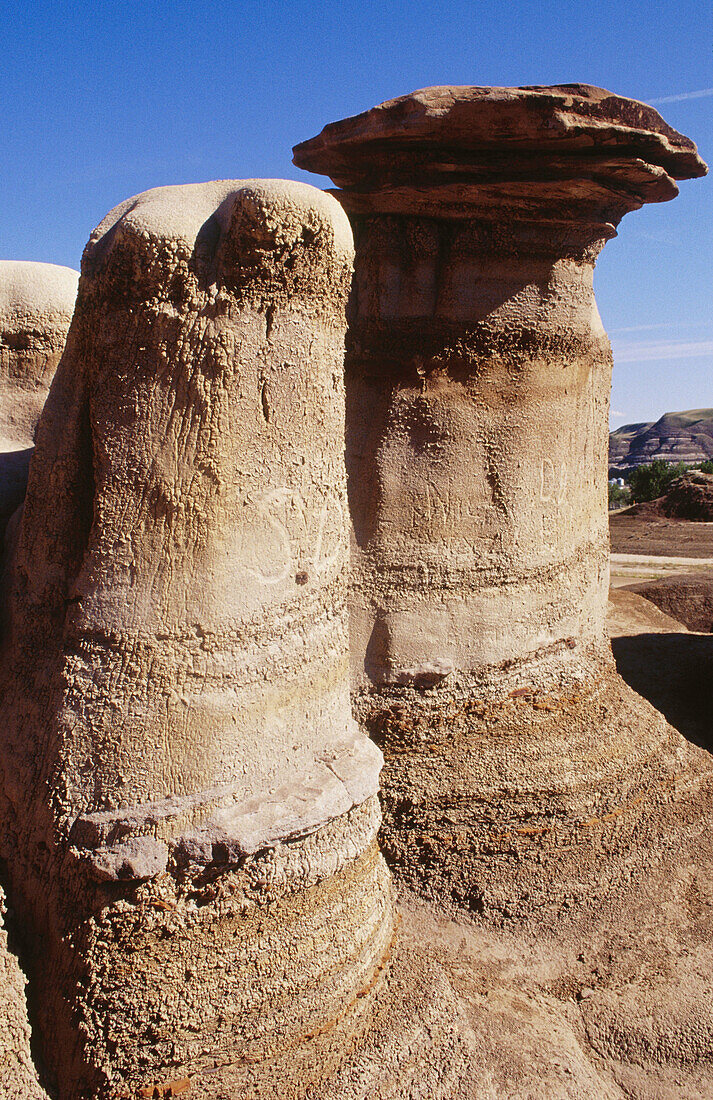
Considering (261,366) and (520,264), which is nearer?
(261,366)

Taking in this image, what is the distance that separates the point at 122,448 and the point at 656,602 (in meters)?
6.43

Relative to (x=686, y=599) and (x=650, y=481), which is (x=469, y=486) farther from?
(x=650, y=481)

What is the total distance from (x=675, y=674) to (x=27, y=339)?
4.16 meters

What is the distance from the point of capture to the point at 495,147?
3.09 m

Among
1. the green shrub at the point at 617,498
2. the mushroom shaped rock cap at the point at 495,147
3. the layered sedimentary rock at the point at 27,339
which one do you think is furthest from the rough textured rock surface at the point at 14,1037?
the green shrub at the point at 617,498

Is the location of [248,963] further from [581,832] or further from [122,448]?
[581,832]

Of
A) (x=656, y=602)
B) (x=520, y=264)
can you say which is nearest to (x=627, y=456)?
(x=656, y=602)

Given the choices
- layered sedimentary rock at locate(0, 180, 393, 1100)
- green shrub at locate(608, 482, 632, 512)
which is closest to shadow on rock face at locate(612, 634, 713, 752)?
layered sedimentary rock at locate(0, 180, 393, 1100)

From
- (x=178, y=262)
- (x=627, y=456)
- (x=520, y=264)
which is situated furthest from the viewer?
(x=627, y=456)

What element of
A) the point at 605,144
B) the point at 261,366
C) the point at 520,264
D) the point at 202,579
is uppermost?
the point at 605,144

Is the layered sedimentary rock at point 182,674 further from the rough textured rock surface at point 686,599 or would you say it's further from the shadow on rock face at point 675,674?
the rough textured rock surface at point 686,599

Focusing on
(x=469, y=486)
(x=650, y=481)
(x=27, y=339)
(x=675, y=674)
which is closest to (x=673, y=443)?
(x=650, y=481)

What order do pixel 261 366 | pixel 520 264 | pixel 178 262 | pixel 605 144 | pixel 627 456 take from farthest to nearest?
pixel 627 456, pixel 520 264, pixel 605 144, pixel 261 366, pixel 178 262

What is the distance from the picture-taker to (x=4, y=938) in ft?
6.50
